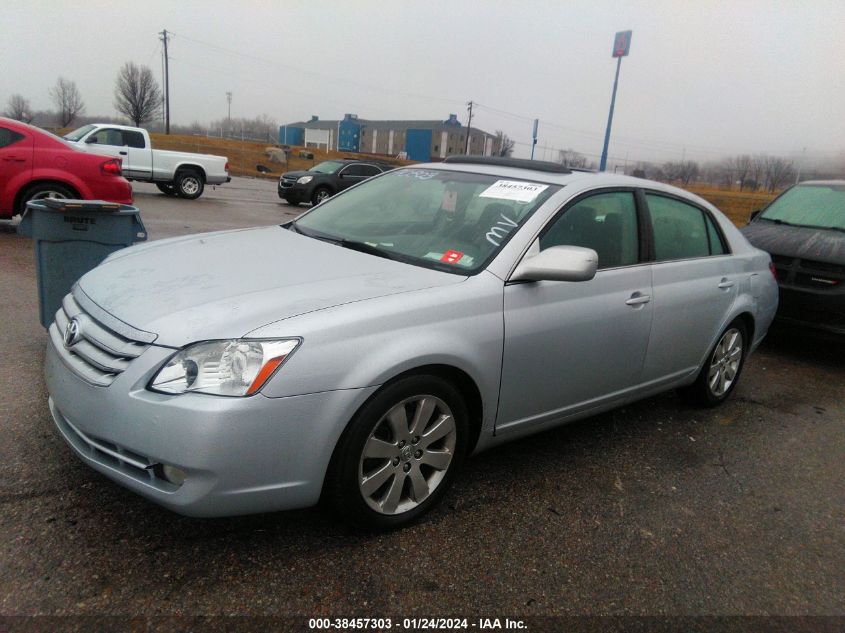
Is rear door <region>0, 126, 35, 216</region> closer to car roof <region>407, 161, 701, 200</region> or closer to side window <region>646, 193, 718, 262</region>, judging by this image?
car roof <region>407, 161, 701, 200</region>

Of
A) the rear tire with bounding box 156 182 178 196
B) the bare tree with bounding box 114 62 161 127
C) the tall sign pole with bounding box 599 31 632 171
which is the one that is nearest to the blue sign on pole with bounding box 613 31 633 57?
the tall sign pole with bounding box 599 31 632 171

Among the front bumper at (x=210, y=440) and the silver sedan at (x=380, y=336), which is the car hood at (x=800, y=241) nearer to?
the silver sedan at (x=380, y=336)

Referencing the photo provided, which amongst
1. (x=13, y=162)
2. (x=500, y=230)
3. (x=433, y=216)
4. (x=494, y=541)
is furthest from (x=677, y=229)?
(x=13, y=162)

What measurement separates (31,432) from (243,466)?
1.71 m

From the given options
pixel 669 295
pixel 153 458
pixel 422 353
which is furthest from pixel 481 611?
pixel 669 295

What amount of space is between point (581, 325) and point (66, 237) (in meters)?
3.33

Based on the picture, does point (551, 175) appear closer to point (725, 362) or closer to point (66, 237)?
point (725, 362)

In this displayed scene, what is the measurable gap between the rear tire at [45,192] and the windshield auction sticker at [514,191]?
22.9ft

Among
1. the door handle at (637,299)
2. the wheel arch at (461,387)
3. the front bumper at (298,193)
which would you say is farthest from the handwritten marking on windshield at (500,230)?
the front bumper at (298,193)

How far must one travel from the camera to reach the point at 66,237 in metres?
4.23

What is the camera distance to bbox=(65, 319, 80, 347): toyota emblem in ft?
8.56

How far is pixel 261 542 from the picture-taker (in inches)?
103

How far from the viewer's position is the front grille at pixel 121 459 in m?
2.28

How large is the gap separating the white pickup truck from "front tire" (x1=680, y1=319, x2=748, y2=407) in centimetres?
1524
